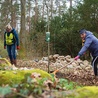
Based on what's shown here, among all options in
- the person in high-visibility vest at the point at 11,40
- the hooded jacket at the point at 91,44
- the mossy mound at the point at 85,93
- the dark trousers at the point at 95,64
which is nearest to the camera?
the mossy mound at the point at 85,93

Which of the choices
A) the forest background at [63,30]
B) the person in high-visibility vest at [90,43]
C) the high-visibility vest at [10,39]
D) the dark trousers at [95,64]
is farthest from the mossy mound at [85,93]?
the forest background at [63,30]

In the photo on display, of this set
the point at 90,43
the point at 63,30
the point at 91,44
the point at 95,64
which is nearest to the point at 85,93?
the point at 90,43

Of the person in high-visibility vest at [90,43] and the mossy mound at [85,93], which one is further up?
the mossy mound at [85,93]

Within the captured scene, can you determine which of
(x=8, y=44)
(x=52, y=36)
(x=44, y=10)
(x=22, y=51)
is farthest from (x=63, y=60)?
(x=44, y=10)

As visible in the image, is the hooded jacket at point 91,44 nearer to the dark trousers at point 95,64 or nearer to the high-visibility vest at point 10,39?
the dark trousers at point 95,64

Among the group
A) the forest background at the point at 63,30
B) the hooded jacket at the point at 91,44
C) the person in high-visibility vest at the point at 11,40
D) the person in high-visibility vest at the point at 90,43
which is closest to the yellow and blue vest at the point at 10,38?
the person in high-visibility vest at the point at 11,40

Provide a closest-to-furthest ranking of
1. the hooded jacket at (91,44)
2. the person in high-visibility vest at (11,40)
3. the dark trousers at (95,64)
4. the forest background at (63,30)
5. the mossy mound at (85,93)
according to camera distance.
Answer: the mossy mound at (85,93) < the hooded jacket at (91,44) < the dark trousers at (95,64) < the person in high-visibility vest at (11,40) < the forest background at (63,30)

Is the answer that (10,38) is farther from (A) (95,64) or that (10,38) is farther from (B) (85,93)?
(B) (85,93)

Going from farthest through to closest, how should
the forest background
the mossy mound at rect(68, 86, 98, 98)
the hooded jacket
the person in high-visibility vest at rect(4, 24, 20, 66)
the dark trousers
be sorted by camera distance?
the forest background
the person in high-visibility vest at rect(4, 24, 20, 66)
the dark trousers
the hooded jacket
the mossy mound at rect(68, 86, 98, 98)

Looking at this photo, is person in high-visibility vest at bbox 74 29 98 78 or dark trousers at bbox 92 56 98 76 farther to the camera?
dark trousers at bbox 92 56 98 76

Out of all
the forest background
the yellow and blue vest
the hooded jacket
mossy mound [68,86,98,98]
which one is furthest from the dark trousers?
the forest background

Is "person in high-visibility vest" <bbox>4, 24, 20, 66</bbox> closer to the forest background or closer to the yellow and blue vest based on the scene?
the yellow and blue vest

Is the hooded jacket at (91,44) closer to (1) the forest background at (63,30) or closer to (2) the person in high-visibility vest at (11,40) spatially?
(2) the person in high-visibility vest at (11,40)

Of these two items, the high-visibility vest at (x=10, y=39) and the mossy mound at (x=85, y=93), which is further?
the high-visibility vest at (x=10, y=39)
